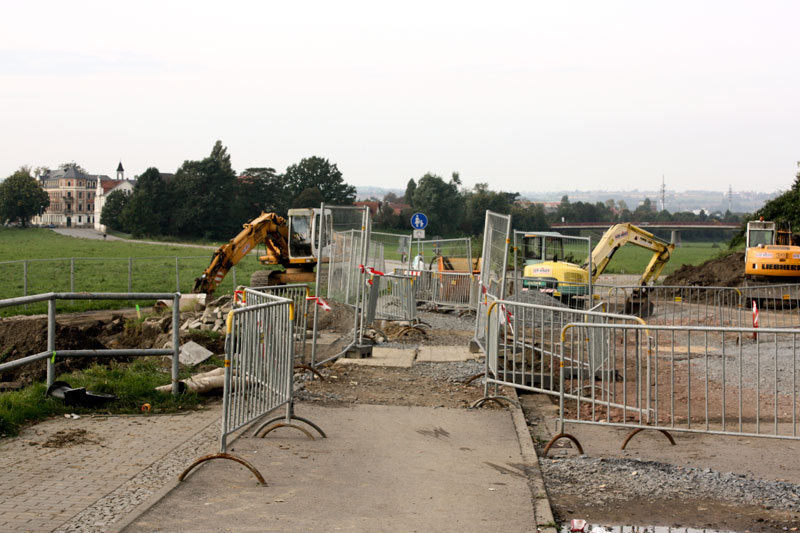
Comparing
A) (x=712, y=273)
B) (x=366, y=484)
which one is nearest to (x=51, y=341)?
(x=366, y=484)

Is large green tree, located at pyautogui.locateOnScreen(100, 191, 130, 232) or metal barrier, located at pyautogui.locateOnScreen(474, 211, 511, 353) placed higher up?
large green tree, located at pyautogui.locateOnScreen(100, 191, 130, 232)

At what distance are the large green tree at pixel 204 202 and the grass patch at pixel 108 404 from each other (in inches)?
3509

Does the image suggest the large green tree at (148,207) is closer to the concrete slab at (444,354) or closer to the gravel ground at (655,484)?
the concrete slab at (444,354)

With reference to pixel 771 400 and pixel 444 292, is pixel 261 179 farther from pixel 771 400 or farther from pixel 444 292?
pixel 771 400

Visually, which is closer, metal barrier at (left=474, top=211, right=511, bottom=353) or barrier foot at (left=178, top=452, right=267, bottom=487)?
barrier foot at (left=178, top=452, right=267, bottom=487)

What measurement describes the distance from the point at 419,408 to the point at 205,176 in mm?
94155

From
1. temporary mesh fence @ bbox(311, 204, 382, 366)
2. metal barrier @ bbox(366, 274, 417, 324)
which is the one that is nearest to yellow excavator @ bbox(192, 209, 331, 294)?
metal barrier @ bbox(366, 274, 417, 324)

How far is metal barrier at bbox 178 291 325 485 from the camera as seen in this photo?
22.4 feet

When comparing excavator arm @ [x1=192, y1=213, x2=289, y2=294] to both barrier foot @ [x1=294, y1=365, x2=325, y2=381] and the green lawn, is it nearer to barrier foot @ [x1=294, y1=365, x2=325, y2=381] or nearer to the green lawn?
the green lawn

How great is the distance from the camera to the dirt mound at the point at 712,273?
3622 cm

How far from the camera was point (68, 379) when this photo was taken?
33.9 ft

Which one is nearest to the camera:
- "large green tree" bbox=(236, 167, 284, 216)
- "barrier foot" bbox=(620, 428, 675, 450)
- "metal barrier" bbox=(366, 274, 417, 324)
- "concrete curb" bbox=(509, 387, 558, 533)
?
"concrete curb" bbox=(509, 387, 558, 533)

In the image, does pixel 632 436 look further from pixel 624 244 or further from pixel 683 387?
pixel 624 244

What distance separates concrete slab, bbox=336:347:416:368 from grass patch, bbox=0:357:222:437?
3.25 meters
